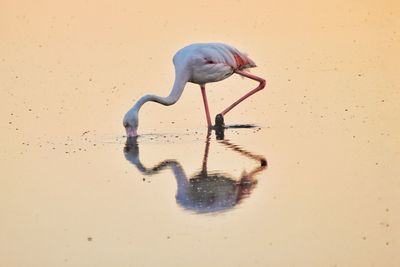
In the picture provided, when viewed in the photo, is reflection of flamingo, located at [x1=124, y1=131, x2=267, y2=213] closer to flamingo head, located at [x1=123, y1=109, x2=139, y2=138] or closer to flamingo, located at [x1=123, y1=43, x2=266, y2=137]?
flamingo head, located at [x1=123, y1=109, x2=139, y2=138]

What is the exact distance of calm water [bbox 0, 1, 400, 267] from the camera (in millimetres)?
8812

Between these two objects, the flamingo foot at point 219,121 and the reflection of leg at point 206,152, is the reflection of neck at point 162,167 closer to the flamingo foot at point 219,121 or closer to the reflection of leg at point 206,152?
the reflection of leg at point 206,152

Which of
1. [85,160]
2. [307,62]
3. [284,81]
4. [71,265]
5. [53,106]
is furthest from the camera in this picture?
[307,62]

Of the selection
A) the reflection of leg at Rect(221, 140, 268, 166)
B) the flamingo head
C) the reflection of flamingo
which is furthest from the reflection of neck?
the flamingo head

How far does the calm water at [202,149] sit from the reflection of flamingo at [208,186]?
3 cm

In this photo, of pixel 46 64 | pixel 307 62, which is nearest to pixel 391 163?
pixel 307 62

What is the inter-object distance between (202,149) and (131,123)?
1.48 metres

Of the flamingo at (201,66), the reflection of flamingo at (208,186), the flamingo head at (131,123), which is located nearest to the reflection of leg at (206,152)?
the reflection of flamingo at (208,186)

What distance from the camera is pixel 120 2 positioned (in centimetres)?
2945

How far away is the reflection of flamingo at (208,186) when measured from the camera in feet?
33.0

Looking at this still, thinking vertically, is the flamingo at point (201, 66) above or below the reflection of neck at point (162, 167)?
above

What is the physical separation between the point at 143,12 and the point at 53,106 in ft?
33.8

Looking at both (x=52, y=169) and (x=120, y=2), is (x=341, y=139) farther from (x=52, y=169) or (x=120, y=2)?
(x=120, y=2)

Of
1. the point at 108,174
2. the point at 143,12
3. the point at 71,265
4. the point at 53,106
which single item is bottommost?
the point at 71,265
